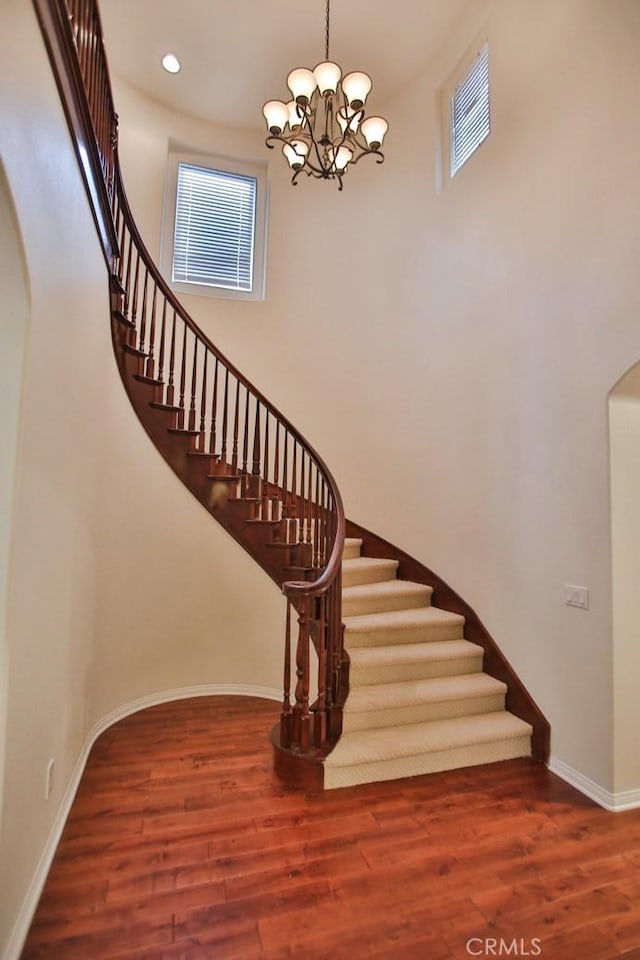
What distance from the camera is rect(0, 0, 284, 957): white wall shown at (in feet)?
4.63

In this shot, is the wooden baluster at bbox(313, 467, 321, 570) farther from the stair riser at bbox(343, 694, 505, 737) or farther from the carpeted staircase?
the stair riser at bbox(343, 694, 505, 737)

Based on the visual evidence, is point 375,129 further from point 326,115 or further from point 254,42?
point 254,42

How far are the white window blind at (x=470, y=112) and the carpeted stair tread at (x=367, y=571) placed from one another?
3290 mm

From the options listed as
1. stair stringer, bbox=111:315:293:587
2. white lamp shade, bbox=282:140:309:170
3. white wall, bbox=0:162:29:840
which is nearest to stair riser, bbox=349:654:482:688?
stair stringer, bbox=111:315:293:587

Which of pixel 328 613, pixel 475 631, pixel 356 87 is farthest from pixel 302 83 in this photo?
pixel 475 631

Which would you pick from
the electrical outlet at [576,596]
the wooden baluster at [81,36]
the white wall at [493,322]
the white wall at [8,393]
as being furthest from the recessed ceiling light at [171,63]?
the electrical outlet at [576,596]

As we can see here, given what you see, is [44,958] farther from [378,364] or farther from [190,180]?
[190,180]

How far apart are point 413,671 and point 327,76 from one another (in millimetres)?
3740

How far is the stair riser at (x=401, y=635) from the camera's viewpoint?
3.20 meters

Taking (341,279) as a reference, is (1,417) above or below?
below

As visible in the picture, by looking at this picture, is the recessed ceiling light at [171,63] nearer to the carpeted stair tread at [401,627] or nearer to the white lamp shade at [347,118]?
the white lamp shade at [347,118]

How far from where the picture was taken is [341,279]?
4.93 m

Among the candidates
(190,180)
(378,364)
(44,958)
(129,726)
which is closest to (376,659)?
(129,726)

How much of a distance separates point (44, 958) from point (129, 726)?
1794mm
